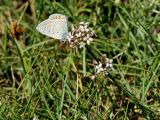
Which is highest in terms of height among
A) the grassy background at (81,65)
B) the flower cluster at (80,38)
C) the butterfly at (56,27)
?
the butterfly at (56,27)

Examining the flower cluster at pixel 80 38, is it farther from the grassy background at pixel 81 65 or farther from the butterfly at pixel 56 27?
the grassy background at pixel 81 65

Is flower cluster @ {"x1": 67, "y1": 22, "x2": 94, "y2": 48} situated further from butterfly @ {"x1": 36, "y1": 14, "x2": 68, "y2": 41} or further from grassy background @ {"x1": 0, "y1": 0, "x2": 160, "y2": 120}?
grassy background @ {"x1": 0, "y1": 0, "x2": 160, "y2": 120}

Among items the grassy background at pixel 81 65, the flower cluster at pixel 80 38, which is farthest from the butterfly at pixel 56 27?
the grassy background at pixel 81 65

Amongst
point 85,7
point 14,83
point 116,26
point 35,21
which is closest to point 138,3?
point 116,26

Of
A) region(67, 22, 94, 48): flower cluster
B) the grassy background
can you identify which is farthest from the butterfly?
the grassy background

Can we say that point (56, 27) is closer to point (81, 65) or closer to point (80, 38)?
point (80, 38)

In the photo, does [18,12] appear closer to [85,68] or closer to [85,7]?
[85,7]

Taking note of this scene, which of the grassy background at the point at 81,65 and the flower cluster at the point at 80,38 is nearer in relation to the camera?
the flower cluster at the point at 80,38
